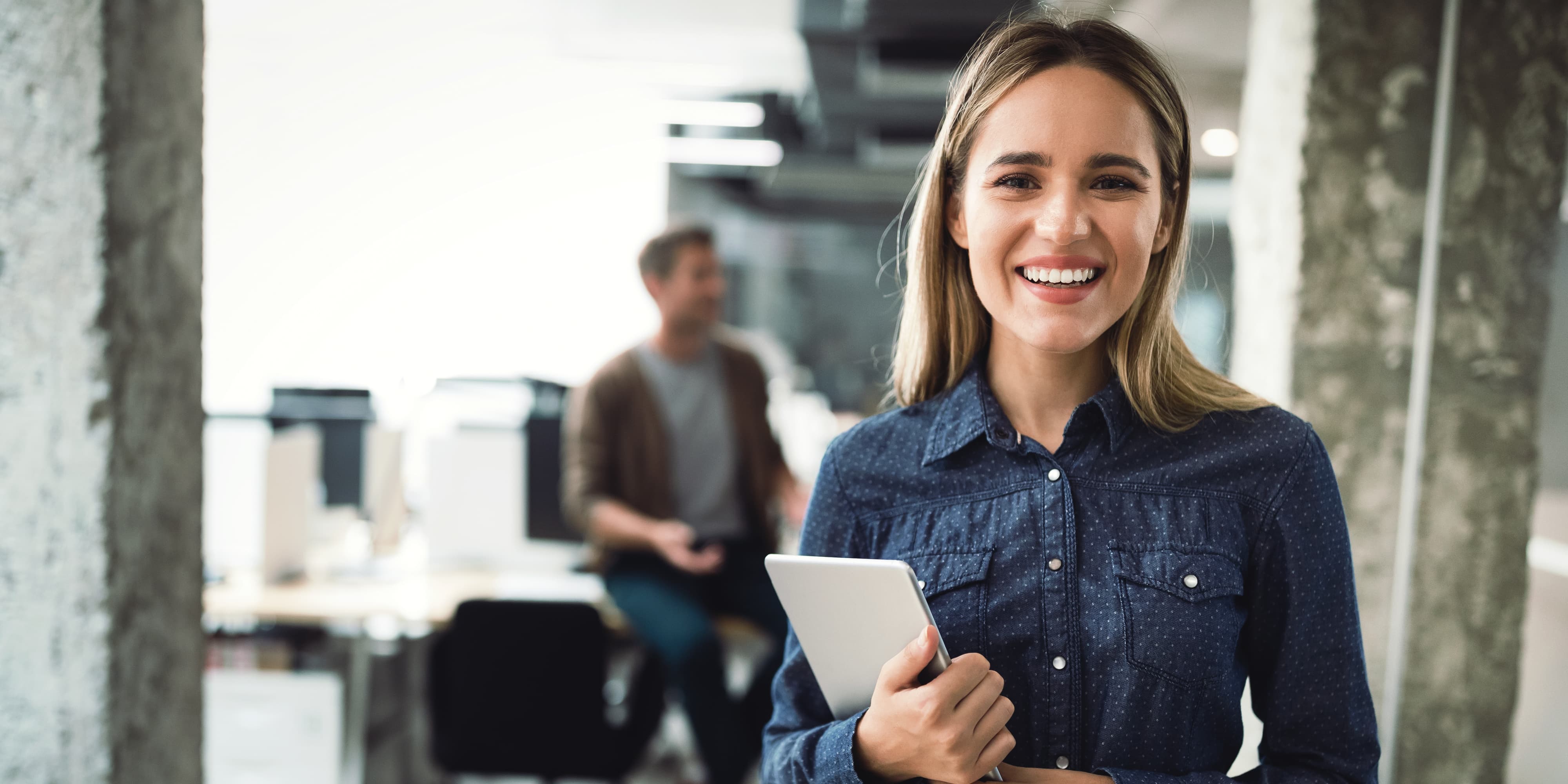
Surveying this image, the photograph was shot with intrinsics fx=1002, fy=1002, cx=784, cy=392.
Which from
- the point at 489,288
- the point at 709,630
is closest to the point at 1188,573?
the point at 709,630

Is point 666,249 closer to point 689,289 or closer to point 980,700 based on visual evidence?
point 689,289

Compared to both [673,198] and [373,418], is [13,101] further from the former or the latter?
[673,198]

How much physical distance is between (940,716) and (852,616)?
0.11 m

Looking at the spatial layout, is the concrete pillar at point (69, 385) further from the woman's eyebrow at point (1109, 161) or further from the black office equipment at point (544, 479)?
the black office equipment at point (544, 479)

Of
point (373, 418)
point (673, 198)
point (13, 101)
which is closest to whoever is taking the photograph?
point (13, 101)

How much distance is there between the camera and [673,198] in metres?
7.65

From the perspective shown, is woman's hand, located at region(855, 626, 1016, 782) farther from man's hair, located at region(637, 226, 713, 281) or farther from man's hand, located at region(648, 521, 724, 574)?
man's hair, located at region(637, 226, 713, 281)

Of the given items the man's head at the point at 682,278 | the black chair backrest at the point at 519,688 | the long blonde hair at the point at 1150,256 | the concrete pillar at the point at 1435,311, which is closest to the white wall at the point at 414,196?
the man's head at the point at 682,278

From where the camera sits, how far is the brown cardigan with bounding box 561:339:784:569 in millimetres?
2914

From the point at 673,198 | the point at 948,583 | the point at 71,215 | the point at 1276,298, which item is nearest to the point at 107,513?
the point at 71,215

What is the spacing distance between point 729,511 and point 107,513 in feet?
6.08

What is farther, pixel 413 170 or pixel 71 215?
pixel 413 170

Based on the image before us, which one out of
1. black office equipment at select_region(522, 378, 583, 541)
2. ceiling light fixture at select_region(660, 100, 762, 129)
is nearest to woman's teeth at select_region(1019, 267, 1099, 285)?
black office equipment at select_region(522, 378, 583, 541)

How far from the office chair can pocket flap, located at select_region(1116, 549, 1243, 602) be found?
170 cm
